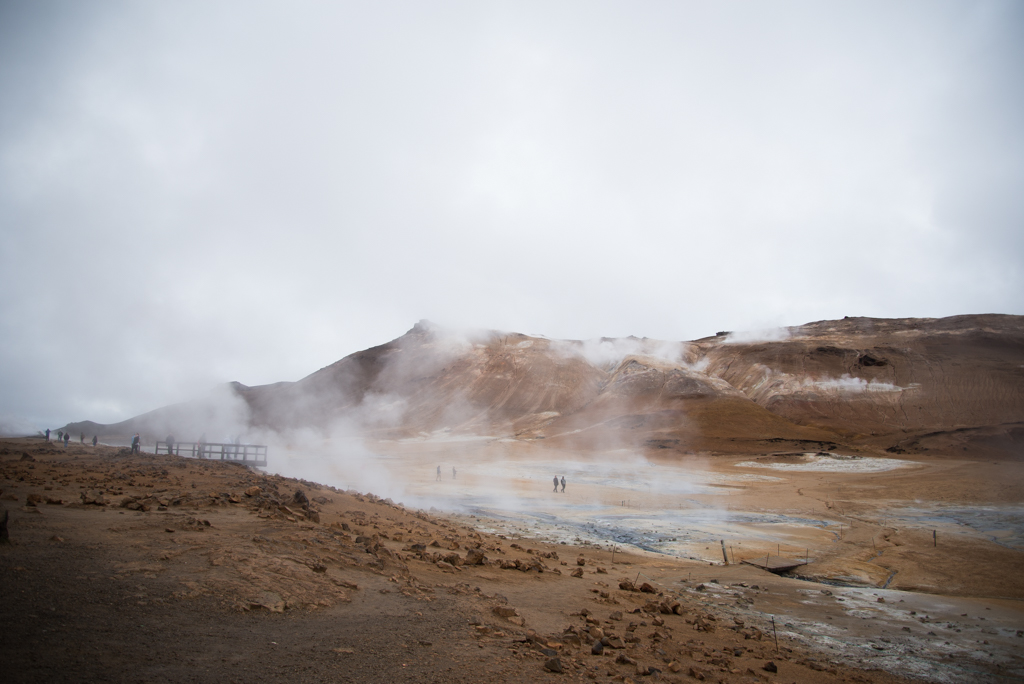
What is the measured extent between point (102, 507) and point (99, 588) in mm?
5785

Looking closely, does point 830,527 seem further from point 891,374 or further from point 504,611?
point 891,374

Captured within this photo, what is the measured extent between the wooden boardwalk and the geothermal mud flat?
0.47 m

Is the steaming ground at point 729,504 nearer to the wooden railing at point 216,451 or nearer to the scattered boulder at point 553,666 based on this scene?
the wooden railing at point 216,451

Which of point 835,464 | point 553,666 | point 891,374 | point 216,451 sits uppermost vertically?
point 891,374

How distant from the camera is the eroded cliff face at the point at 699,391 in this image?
82.8 metres

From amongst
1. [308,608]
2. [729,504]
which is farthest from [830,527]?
[308,608]

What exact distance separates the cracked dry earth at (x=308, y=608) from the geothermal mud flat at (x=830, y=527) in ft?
7.11

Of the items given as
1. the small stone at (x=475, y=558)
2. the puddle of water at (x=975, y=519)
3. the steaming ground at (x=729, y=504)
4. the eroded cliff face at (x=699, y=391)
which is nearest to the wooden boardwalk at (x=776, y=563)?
the steaming ground at (x=729, y=504)

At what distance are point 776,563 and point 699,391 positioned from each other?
8548 centimetres

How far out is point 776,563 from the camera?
1872 centimetres

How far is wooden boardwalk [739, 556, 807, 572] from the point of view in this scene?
1795 cm

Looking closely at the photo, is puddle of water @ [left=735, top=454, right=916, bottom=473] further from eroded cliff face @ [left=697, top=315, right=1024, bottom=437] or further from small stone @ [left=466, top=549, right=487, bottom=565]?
small stone @ [left=466, top=549, right=487, bottom=565]

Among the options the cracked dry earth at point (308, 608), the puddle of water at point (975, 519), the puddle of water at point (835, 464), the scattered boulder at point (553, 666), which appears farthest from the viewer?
the puddle of water at point (835, 464)

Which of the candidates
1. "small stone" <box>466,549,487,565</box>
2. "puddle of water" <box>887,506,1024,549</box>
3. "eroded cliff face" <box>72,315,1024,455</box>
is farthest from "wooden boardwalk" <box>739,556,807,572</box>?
"eroded cliff face" <box>72,315,1024,455</box>
